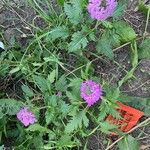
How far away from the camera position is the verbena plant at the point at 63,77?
234 cm

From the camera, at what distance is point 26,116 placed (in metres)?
2.35

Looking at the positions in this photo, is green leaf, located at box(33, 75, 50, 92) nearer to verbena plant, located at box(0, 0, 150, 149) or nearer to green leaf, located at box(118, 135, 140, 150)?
verbena plant, located at box(0, 0, 150, 149)

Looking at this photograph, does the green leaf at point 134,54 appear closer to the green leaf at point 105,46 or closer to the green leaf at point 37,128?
the green leaf at point 105,46

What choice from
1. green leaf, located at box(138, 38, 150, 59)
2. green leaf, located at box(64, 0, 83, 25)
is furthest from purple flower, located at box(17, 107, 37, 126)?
green leaf, located at box(138, 38, 150, 59)

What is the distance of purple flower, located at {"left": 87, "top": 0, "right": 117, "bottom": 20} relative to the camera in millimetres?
2225

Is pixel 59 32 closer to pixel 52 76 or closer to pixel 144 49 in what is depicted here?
pixel 52 76

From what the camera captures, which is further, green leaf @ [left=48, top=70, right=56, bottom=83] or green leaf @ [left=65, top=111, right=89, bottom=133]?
green leaf @ [left=48, top=70, right=56, bottom=83]

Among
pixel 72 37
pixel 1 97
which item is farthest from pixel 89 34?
pixel 1 97

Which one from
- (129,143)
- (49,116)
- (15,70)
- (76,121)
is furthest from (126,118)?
(15,70)

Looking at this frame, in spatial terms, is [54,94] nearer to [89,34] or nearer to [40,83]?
[40,83]

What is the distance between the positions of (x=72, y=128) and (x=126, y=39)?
22.1 inches

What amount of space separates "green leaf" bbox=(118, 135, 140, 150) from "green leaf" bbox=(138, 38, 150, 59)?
42 cm

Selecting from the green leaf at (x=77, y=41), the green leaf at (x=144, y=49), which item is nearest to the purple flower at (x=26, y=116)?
the green leaf at (x=77, y=41)

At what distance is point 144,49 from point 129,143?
485mm
